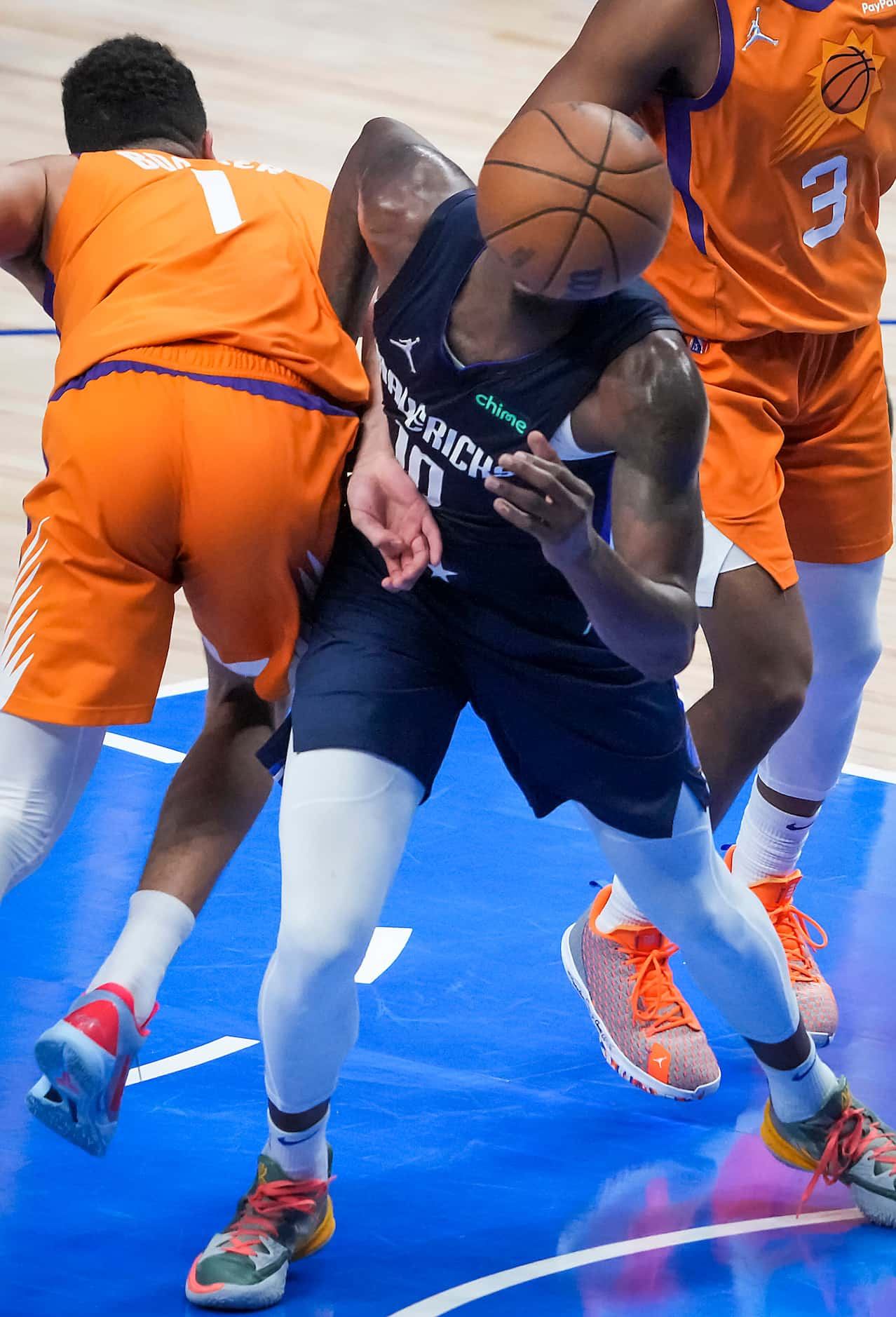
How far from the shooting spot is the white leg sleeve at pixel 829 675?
3.66 meters

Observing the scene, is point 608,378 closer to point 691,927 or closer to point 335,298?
point 335,298

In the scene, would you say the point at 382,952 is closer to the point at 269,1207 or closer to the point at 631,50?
the point at 269,1207

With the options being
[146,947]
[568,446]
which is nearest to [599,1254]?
[146,947]

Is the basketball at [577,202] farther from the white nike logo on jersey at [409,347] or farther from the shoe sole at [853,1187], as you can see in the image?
the shoe sole at [853,1187]

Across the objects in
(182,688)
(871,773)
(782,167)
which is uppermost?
(782,167)

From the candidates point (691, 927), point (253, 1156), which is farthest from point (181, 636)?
→ point (691, 927)

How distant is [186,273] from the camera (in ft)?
9.82

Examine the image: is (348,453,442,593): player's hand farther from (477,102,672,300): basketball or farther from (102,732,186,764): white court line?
(102,732,186,764): white court line

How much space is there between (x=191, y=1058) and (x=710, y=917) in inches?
43.3

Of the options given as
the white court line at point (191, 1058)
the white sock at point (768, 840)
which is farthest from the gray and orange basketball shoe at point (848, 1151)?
the white court line at point (191, 1058)

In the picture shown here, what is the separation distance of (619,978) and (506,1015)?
0.27 metres

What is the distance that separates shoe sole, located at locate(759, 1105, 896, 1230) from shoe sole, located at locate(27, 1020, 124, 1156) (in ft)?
3.98

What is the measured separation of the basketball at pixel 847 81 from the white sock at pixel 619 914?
59.4 inches

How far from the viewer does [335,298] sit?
10.1 ft
